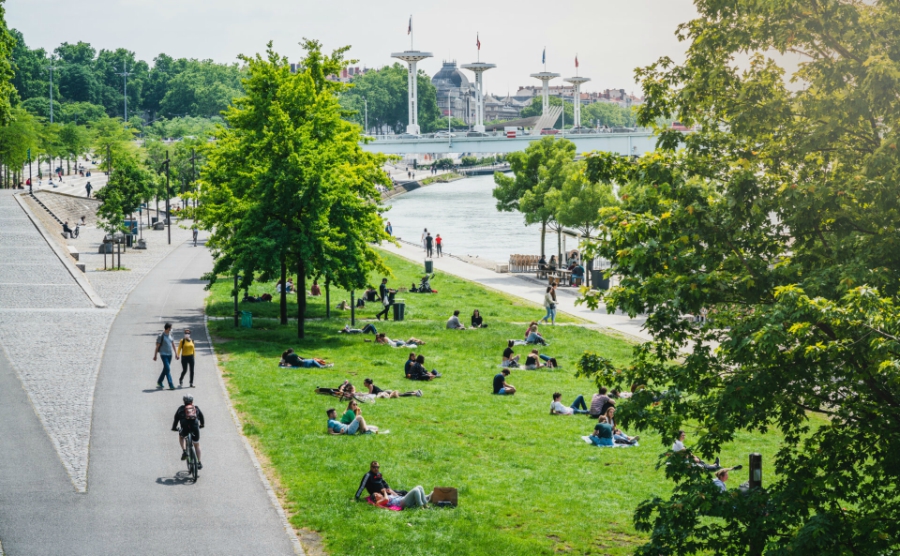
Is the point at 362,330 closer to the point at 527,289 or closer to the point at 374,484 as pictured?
the point at 527,289

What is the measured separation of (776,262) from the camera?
1151 centimetres

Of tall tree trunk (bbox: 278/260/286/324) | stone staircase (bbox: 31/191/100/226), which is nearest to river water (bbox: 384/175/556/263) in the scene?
stone staircase (bbox: 31/191/100/226)

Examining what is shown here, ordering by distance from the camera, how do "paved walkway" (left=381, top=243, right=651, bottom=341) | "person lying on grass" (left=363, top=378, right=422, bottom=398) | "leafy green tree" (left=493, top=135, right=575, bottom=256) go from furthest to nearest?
"leafy green tree" (left=493, top=135, right=575, bottom=256)
"paved walkway" (left=381, top=243, right=651, bottom=341)
"person lying on grass" (left=363, top=378, right=422, bottom=398)

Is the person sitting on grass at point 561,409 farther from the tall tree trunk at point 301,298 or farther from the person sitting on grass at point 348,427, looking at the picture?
the tall tree trunk at point 301,298

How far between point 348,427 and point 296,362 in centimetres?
643

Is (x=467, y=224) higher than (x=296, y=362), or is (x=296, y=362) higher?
(x=467, y=224)

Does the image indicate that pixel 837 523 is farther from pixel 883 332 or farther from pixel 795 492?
pixel 883 332

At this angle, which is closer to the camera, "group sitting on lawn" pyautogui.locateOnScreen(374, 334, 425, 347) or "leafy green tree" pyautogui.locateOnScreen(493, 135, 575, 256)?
"group sitting on lawn" pyautogui.locateOnScreen(374, 334, 425, 347)

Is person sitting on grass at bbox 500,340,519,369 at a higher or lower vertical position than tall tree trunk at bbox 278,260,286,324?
lower

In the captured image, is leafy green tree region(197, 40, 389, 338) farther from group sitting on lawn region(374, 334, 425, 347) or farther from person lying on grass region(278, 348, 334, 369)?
person lying on grass region(278, 348, 334, 369)

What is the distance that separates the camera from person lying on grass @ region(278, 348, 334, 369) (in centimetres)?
2464

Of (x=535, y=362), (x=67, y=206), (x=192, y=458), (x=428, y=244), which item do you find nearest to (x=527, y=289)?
(x=428, y=244)

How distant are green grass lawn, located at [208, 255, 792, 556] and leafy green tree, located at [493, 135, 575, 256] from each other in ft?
71.4

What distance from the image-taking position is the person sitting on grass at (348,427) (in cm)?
1850
